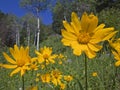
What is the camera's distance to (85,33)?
51.1 inches

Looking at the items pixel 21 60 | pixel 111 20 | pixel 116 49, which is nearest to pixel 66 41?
pixel 116 49

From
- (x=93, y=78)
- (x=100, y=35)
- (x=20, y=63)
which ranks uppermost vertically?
(x=100, y=35)

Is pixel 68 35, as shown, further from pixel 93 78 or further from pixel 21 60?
pixel 93 78

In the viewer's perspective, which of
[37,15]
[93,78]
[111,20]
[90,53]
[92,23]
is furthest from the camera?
[37,15]

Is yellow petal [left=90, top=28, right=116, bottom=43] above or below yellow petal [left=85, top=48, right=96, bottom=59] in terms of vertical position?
above

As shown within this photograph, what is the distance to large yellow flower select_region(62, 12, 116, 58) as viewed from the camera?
120 cm

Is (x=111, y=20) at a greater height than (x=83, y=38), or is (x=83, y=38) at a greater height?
(x=111, y=20)

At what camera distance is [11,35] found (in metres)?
42.7

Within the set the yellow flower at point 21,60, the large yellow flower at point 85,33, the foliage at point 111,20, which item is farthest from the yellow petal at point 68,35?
the foliage at point 111,20

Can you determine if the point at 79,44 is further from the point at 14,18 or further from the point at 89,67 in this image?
the point at 14,18

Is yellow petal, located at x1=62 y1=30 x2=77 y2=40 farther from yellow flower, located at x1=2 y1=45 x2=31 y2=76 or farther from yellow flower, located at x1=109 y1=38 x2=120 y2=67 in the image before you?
yellow flower, located at x1=2 y1=45 x2=31 y2=76

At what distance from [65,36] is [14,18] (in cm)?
3941

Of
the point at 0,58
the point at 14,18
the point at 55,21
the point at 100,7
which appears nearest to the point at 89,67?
the point at 0,58

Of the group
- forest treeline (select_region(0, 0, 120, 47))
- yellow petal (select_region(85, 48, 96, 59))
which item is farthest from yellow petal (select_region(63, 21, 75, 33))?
forest treeline (select_region(0, 0, 120, 47))
